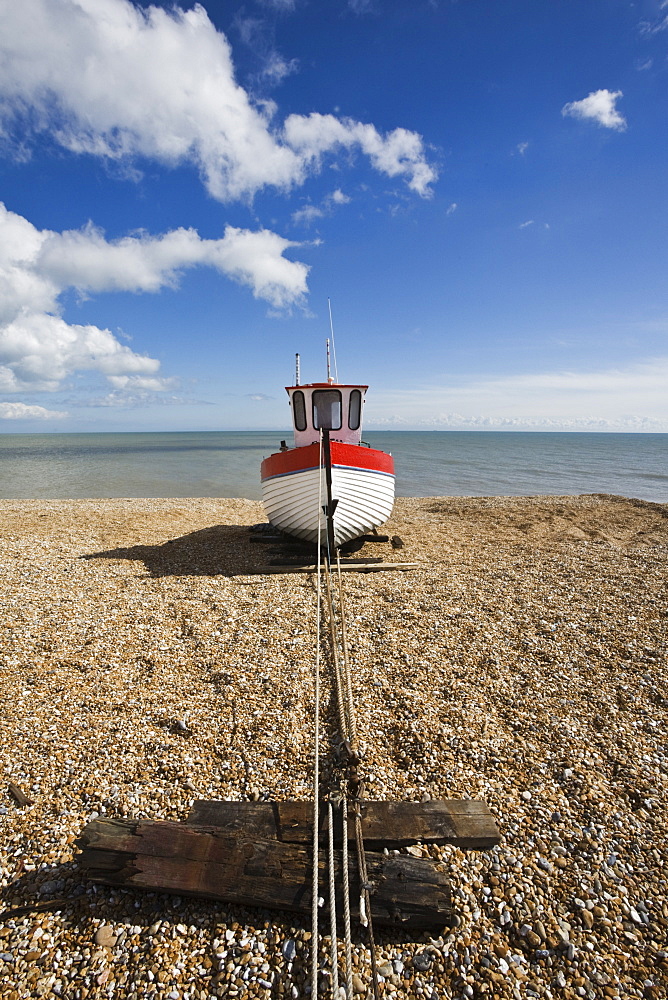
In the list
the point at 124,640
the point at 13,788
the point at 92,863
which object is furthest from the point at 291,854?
the point at 124,640

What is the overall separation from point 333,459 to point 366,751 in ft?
18.3

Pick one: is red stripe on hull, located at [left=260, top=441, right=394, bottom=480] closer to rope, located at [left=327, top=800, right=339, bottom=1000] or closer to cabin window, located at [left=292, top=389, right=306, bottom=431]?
cabin window, located at [left=292, top=389, right=306, bottom=431]

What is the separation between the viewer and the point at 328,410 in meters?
10.5

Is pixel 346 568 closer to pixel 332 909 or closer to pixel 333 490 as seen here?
pixel 333 490

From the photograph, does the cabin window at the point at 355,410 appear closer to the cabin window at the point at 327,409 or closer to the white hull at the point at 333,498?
the cabin window at the point at 327,409

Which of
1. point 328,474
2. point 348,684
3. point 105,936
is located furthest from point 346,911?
point 328,474

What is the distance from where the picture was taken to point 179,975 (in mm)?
2543

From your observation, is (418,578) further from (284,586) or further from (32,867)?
(32,867)

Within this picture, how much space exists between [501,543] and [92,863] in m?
11.1

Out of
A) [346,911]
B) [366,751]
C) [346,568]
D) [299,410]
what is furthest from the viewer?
[299,410]

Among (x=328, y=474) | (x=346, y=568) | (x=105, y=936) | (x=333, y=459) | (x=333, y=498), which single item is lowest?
(x=105, y=936)

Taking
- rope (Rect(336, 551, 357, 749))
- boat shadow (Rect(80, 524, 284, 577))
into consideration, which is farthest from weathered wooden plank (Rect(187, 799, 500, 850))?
boat shadow (Rect(80, 524, 284, 577))

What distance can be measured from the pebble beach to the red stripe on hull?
2261mm

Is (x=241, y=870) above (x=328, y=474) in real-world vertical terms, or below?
below
